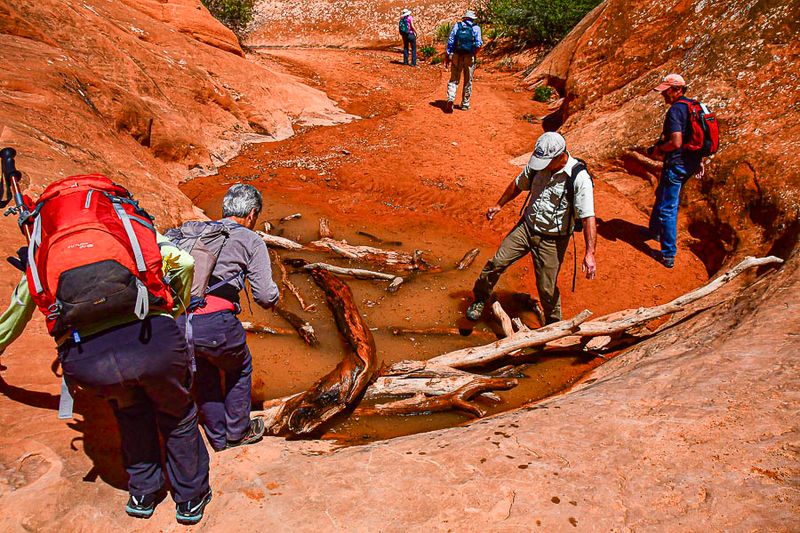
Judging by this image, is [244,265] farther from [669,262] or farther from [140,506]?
[669,262]

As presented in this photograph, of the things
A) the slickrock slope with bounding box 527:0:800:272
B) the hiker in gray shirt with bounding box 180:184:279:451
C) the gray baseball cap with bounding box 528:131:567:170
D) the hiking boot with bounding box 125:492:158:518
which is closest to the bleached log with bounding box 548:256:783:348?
the slickrock slope with bounding box 527:0:800:272

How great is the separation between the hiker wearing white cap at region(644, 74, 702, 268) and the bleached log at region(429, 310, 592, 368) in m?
2.58

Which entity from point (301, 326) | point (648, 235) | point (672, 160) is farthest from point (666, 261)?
point (301, 326)

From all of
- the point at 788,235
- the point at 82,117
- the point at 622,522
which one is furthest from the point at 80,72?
the point at 788,235

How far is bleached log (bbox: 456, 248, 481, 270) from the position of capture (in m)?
6.73

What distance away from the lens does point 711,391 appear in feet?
10.2

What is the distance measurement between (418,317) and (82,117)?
525cm

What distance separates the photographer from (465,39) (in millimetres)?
11836

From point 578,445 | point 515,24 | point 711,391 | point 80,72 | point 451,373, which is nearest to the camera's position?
point 578,445

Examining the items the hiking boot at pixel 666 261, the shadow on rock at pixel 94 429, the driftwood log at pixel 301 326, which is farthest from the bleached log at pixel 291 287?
the hiking boot at pixel 666 261

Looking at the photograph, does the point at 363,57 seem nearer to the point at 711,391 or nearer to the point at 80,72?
the point at 80,72

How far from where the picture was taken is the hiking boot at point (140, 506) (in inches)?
101

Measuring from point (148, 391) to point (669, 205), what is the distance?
248 inches

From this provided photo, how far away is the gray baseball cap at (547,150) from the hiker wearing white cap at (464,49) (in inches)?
322
